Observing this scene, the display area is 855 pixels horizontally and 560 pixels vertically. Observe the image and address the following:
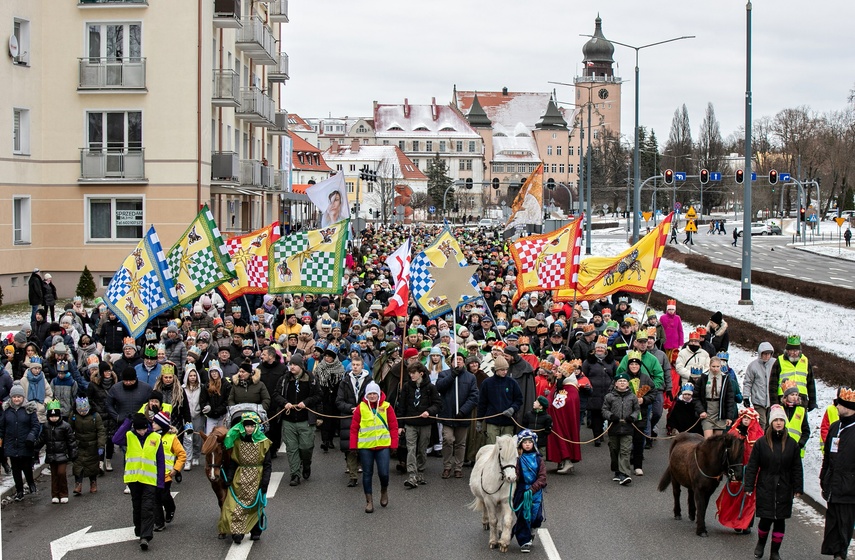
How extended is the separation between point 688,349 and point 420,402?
4612 millimetres

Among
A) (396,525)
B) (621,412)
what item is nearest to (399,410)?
(396,525)

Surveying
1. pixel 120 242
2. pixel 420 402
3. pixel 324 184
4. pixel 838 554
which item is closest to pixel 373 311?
pixel 324 184

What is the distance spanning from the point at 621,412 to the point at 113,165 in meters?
27.0

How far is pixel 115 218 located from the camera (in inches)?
1491

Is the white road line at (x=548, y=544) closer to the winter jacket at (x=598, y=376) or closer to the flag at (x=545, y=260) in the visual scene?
the winter jacket at (x=598, y=376)

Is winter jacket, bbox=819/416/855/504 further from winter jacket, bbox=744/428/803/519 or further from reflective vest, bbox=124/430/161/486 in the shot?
reflective vest, bbox=124/430/161/486

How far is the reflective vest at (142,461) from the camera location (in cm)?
1155

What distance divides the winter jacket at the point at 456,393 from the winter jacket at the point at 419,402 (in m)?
0.40

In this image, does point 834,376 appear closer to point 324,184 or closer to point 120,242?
point 324,184

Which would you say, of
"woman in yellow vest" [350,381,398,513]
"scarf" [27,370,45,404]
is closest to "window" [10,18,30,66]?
"scarf" [27,370,45,404]

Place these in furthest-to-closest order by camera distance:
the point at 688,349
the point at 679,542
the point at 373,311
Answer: the point at 373,311 < the point at 688,349 < the point at 679,542

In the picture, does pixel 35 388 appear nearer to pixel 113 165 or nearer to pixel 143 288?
pixel 143 288

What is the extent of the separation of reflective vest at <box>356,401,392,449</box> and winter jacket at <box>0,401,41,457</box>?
12.4ft

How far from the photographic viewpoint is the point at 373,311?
2227 cm
